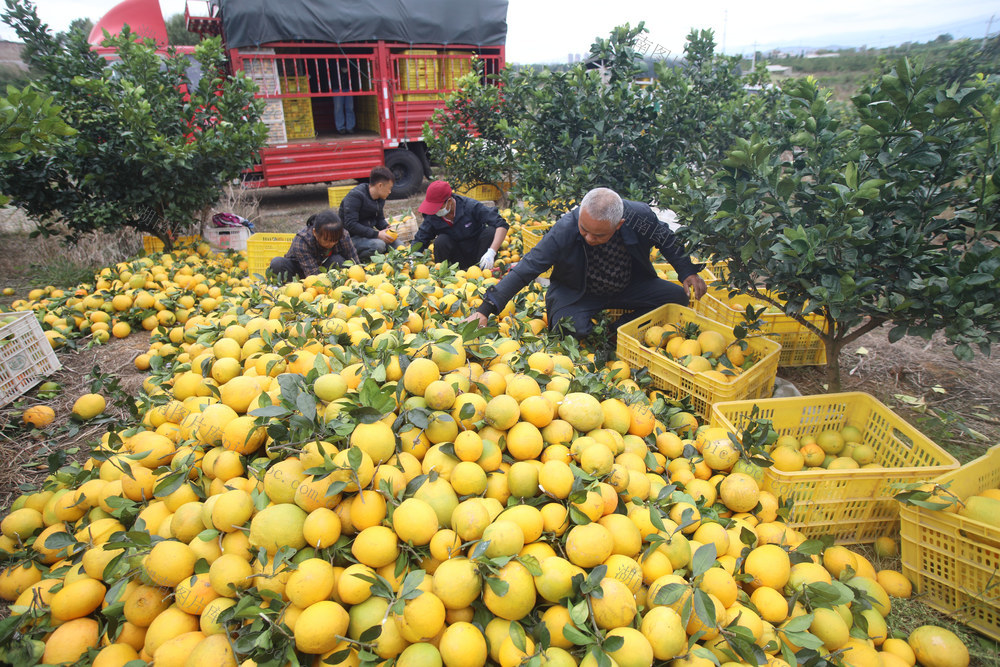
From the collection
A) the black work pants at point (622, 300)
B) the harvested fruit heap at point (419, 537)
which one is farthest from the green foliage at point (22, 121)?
the black work pants at point (622, 300)

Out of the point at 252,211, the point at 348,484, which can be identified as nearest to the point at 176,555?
the point at 348,484

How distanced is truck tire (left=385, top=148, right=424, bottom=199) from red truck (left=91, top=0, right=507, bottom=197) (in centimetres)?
2

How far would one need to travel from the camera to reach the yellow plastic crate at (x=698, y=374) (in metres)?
3.10

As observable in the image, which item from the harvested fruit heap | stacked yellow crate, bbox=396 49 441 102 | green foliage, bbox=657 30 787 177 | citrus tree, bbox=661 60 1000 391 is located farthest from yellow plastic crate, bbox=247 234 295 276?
stacked yellow crate, bbox=396 49 441 102

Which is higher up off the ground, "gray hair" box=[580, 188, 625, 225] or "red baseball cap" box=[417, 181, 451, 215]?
"gray hair" box=[580, 188, 625, 225]

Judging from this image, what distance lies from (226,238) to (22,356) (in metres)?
4.31

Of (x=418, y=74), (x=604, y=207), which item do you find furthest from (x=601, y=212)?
(x=418, y=74)

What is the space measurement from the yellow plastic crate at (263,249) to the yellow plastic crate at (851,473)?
542cm

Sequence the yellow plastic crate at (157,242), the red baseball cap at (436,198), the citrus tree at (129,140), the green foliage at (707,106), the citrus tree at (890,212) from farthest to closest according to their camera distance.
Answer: the yellow plastic crate at (157,242), the red baseball cap at (436,198), the citrus tree at (129,140), the green foliage at (707,106), the citrus tree at (890,212)

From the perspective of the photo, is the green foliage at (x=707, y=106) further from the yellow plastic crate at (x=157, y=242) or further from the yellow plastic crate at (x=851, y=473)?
the yellow plastic crate at (x=157, y=242)

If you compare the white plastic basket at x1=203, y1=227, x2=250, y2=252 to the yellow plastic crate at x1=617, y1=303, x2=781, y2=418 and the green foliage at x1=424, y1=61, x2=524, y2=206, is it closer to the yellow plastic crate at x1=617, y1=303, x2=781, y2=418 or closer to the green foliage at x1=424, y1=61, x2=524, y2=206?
the green foliage at x1=424, y1=61, x2=524, y2=206

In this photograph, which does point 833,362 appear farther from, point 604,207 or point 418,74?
point 418,74

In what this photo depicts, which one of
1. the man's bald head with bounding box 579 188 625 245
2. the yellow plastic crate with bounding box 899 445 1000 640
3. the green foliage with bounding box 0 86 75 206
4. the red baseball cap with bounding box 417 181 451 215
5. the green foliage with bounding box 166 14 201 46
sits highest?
the green foliage with bounding box 166 14 201 46

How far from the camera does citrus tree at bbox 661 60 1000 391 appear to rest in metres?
2.42
